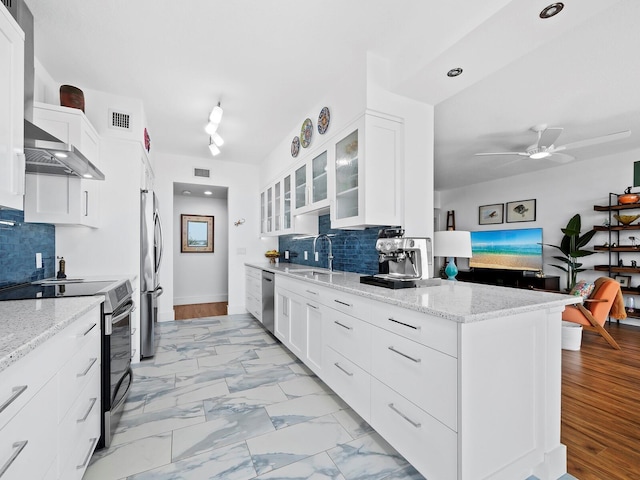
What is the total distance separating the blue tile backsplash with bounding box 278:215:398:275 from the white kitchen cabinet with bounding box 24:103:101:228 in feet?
8.08

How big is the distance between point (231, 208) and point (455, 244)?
12.4ft

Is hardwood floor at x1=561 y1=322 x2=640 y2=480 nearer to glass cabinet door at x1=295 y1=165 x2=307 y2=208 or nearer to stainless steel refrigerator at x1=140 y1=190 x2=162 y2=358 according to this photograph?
glass cabinet door at x1=295 y1=165 x2=307 y2=208

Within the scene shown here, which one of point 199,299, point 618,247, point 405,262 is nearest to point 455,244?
→ point 405,262

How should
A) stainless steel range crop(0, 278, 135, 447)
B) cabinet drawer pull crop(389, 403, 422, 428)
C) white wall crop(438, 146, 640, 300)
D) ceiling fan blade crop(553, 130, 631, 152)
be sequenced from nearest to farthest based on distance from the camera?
cabinet drawer pull crop(389, 403, 422, 428), stainless steel range crop(0, 278, 135, 447), ceiling fan blade crop(553, 130, 631, 152), white wall crop(438, 146, 640, 300)

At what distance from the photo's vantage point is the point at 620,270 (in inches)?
183

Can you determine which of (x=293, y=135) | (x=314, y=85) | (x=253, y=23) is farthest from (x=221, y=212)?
(x=253, y=23)

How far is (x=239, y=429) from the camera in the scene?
1.94 metres

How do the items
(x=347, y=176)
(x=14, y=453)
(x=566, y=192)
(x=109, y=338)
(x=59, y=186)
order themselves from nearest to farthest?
(x=14, y=453), (x=109, y=338), (x=59, y=186), (x=347, y=176), (x=566, y=192)

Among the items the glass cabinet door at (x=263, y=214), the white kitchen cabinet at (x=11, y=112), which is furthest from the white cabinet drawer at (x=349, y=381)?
the glass cabinet door at (x=263, y=214)

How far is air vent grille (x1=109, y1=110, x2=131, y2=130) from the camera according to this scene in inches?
120

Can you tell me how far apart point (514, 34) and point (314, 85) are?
5.42ft

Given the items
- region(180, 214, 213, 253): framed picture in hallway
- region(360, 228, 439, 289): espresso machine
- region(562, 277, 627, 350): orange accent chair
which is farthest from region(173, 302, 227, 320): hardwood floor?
region(562, 277, 627, 350): orange accent chair

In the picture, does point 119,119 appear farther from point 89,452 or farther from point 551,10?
point 551,10

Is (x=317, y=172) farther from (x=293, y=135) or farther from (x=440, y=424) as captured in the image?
(x=440, y=424)
